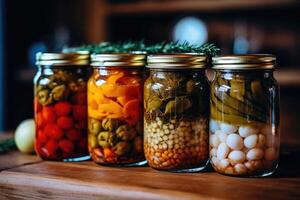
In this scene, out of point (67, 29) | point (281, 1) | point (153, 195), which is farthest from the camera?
point (67, 29)

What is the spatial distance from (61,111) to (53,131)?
4 cm

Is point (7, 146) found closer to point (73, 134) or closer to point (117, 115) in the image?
point (73, 134)

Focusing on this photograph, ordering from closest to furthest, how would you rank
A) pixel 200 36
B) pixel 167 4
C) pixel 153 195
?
pixel 153 195
pixel 167 4
pixel 200 36

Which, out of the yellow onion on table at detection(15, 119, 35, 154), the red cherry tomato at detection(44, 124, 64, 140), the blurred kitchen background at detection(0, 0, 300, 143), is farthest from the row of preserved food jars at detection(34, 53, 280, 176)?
the blurred kitchen background at detection(0, 0, 300, 143)

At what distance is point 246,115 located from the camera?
813 mm

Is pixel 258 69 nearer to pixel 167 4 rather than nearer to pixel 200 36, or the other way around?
pixel 167 4

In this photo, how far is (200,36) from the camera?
2.72 m

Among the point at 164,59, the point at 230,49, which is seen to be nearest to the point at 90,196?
the point at 164,59

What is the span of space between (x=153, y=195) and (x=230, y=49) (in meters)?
Result: 1.93

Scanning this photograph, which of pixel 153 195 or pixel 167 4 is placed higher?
pixel 167 4

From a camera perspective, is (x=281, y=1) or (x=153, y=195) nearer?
(x=153, y=195)

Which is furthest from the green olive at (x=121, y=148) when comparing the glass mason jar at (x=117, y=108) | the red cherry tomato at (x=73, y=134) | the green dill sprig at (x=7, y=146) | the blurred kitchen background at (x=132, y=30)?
the blurred kitchen background at (x=132, y=30)

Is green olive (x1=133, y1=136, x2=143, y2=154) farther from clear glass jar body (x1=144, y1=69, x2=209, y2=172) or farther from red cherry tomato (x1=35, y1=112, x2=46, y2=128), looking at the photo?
red cherry tomato (x1=35, y1=112, x2=46, y2=128)

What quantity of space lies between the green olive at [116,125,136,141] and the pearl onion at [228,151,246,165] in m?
0.18
